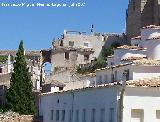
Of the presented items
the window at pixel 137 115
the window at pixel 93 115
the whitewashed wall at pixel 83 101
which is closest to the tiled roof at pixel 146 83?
the whitewashed wall at pixel 83 101

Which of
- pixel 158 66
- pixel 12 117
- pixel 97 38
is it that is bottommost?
pixel 12 117

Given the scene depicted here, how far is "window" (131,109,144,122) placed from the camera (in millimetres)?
32875

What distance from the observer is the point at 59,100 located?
46219 millimetres

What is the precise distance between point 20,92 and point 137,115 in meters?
29.2

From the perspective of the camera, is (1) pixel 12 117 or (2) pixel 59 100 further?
(1) pixel 12 117

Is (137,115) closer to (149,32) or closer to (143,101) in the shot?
(143,101)

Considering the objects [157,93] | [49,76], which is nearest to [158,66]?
[157,93]

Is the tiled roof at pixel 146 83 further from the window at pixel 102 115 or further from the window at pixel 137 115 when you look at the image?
the window at pixel 102 115

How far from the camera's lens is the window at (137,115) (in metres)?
32.9

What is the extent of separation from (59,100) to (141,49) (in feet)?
25.3

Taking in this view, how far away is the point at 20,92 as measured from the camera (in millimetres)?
60750

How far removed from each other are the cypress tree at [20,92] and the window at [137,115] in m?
27.4

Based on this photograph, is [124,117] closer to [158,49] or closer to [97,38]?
[158,49]

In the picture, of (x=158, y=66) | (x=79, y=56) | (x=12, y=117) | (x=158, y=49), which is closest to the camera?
(x=158, y=66)
